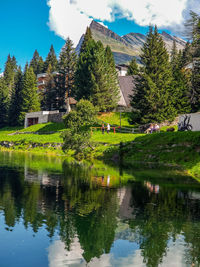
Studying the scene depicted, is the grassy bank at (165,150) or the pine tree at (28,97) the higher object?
the pine tree at (28,97)

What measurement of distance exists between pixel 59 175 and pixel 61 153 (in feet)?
74.8

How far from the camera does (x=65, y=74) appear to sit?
82938 mm

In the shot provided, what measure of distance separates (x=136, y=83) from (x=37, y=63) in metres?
83.8

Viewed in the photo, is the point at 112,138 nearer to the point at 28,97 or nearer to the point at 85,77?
the point at 85,77

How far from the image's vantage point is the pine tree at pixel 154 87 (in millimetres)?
52562

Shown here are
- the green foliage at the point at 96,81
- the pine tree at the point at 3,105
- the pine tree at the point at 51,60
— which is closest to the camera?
the green foliage at the point at 96,81

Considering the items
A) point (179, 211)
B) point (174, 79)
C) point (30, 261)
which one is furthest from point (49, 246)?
point (174, 79)

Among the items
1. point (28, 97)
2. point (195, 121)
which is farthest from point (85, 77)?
point (195, 121)

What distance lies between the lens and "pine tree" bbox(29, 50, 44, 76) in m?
137

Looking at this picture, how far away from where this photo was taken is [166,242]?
894cm

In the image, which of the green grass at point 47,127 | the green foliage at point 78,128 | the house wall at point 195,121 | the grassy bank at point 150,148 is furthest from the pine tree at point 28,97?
the house wall at point 195,121

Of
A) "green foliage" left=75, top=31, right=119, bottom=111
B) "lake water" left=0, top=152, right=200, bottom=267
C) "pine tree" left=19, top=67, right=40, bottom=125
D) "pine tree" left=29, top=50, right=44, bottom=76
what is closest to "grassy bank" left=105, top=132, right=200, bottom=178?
"lake water" left=0, top=152, right=200, bottom=267

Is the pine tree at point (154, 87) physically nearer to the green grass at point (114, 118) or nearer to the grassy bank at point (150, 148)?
the green grass at point (114, 118)

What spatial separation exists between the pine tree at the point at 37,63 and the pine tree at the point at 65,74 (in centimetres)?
5518
